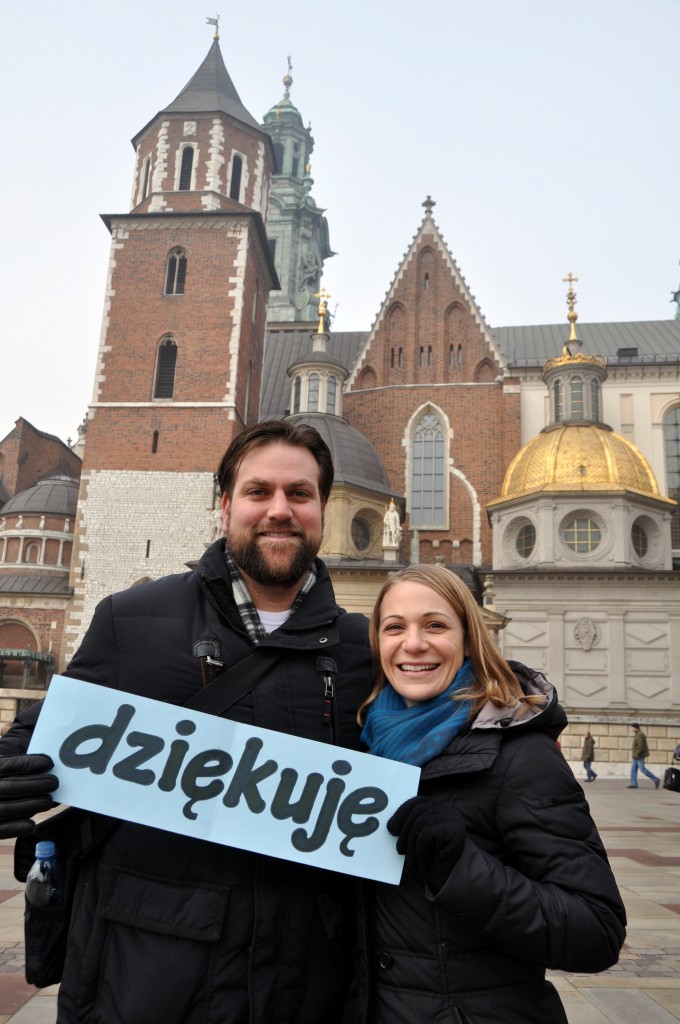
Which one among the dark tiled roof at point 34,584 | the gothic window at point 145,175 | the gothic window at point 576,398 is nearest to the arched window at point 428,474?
the gothic window at point 576,398

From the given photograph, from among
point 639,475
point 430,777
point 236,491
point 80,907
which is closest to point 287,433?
point 236,491

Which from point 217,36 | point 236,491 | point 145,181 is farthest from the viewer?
point 217,36

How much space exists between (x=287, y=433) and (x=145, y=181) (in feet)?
113

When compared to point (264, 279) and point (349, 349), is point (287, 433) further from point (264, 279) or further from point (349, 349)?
point (349, 349)

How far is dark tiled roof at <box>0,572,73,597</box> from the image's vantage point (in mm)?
30625

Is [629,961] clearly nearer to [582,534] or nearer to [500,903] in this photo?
[500,903]

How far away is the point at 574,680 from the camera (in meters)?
23.2

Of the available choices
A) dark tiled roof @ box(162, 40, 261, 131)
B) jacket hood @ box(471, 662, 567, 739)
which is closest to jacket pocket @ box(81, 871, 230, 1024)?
jacket hood @ box(471, 662, 567, 739)

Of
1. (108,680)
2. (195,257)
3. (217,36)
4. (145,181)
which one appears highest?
(217,36)

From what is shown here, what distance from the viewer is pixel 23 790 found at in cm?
210

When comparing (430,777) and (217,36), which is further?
(217,36)

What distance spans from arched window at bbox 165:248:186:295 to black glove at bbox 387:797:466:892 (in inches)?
1238

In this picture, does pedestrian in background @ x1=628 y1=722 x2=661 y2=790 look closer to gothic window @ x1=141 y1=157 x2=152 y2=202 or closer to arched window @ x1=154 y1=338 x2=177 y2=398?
arched window @ x1=154 y1=338 x2=177 y2=398

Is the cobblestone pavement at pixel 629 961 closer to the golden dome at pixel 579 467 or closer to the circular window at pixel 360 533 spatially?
the golden dome at pixel 579 467
